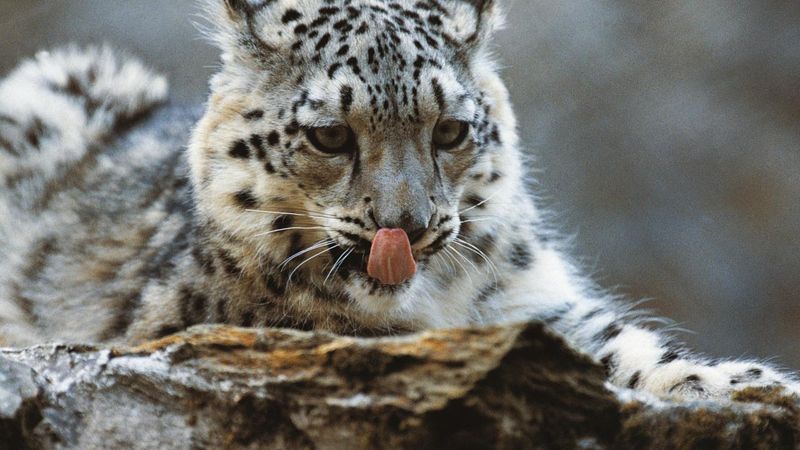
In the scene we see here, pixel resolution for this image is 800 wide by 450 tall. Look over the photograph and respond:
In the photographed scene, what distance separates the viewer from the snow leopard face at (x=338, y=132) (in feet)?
9.26

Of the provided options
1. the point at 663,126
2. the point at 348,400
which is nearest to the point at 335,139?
the point at 348,400

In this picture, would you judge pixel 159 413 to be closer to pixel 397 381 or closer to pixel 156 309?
pixel 397 381

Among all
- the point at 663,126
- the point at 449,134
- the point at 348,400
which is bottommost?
the point at 348,400

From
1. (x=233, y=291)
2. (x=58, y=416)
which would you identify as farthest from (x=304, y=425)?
(x=233, y=291)

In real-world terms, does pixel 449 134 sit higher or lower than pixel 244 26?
lower

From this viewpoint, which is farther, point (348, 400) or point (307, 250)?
point (307, 250)

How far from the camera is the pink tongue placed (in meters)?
2.71

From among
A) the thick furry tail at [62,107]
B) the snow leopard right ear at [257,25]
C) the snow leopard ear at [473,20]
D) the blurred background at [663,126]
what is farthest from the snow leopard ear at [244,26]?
the blurred background at [663,126]

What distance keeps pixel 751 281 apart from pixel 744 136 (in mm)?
851

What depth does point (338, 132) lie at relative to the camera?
9.46 feet

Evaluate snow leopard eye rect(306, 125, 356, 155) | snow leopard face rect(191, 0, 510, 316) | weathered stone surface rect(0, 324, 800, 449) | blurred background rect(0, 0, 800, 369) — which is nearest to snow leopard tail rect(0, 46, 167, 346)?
snow leopard face rect(191, 0, 510, 316)

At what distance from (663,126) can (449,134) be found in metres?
3.64

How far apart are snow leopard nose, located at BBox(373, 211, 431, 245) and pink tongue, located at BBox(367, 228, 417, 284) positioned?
13 millimetres

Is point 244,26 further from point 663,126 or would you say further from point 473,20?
point 663,126
